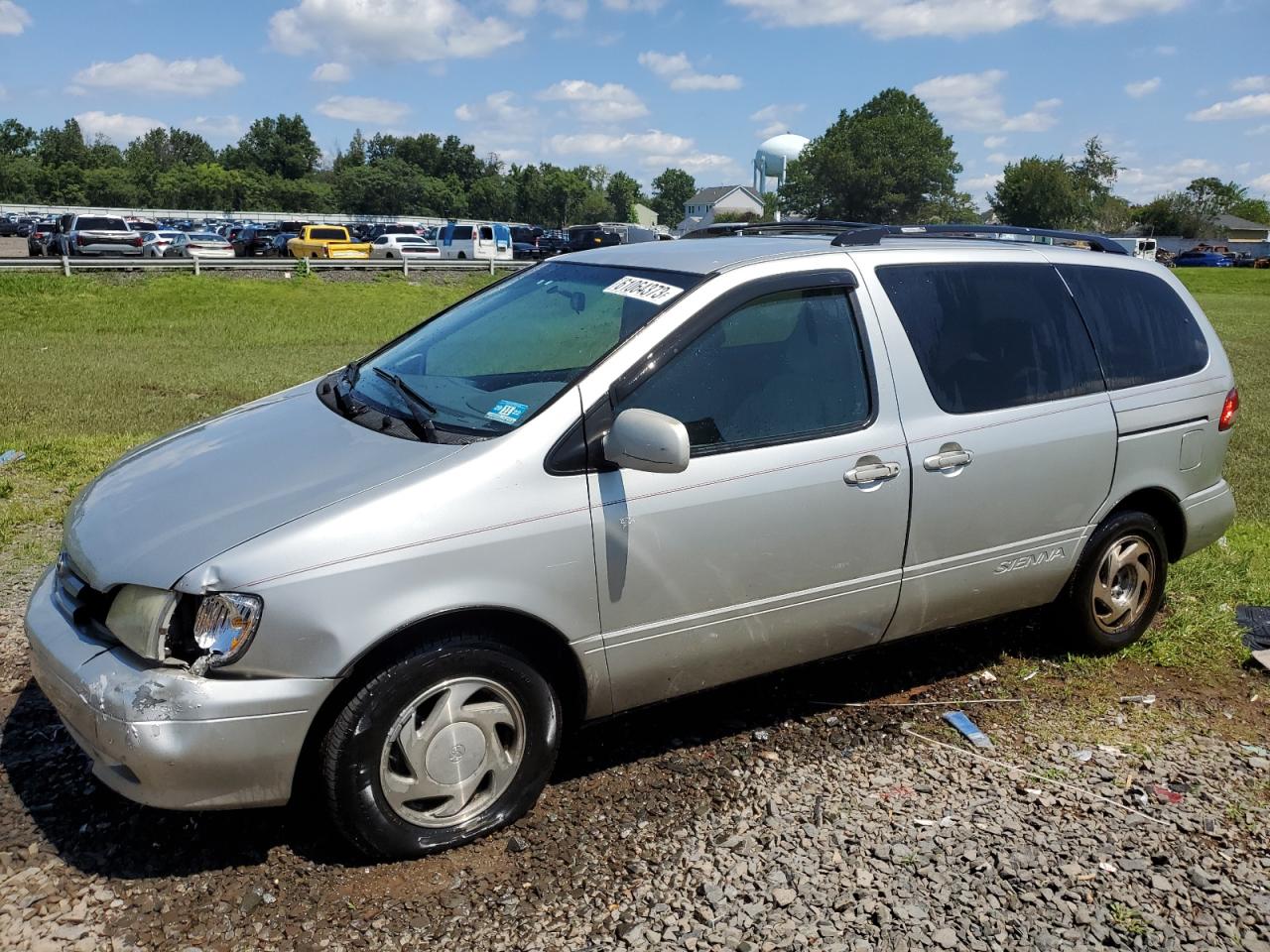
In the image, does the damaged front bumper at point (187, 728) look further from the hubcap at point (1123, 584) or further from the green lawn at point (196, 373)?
the hubcap at point (1123, 584)

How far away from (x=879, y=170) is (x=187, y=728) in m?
111

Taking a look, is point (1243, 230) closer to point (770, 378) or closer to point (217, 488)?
point (770, 378)

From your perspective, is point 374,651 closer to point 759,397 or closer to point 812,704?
point 759,397

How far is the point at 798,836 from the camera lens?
3242mm

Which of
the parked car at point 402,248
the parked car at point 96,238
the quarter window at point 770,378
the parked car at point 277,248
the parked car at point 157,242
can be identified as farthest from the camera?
the parked car at point 277,248

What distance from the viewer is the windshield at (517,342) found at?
336cm

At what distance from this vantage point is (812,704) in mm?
4172

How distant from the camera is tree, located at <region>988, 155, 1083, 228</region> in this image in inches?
3406

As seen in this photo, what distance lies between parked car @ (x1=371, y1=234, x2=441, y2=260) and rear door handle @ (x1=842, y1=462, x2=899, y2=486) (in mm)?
36765

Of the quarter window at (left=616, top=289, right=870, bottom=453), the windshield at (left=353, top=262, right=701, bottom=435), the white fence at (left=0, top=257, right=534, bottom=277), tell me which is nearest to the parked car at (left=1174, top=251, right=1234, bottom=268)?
the white fence at (left=0, top=257, right=534, bottom=277)

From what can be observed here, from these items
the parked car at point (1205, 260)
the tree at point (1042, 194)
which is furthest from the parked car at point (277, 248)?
the tree at point (1042, 194)

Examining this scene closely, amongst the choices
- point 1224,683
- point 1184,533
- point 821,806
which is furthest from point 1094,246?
point 821,806

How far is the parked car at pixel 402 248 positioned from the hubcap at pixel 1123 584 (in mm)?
36276

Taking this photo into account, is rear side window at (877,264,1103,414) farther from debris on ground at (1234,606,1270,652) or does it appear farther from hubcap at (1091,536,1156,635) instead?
debris on ground at (1234,606,1270,652)
